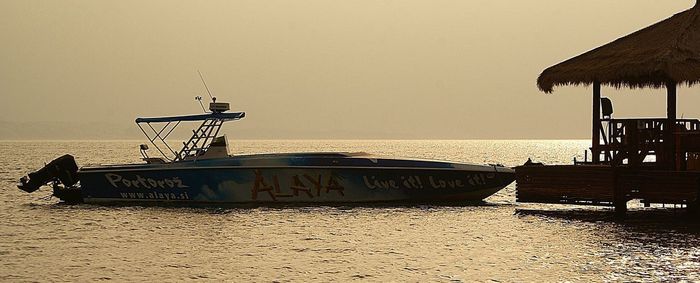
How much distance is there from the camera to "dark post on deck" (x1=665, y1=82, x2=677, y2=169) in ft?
84.2

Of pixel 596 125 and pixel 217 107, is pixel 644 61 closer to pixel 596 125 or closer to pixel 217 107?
pixel 596 125

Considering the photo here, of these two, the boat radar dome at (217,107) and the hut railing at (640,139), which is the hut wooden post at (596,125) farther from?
the boat radar dome at (217,107)

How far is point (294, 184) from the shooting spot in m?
33.7

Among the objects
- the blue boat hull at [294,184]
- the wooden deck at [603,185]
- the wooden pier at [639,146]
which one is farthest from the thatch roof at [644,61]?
the blue boat hull at [294,184]

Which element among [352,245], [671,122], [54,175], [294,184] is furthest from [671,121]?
[54,175]

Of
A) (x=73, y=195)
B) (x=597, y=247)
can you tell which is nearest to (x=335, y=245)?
(x=597, y=247)

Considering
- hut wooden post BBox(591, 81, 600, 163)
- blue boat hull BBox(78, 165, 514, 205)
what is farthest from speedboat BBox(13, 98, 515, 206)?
hut wooden post BBox(591, 81, 600, 163)

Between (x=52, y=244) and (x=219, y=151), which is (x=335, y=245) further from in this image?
(x=219, y=151)

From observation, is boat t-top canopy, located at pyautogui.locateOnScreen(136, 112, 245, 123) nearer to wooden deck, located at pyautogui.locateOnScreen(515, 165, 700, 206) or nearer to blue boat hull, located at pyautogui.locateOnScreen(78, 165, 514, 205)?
blue boat hull, located at pyautogui.locateOnScreen(78, 165, 514, 205)

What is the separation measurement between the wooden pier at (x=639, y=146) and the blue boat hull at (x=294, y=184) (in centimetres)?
652

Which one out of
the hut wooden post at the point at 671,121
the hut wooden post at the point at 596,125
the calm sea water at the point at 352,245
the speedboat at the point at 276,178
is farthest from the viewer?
the speedboat at the point at 276,178

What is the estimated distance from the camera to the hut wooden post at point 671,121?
84.2 feet

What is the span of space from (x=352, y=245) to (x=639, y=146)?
7922 mm

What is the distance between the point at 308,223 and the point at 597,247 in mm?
9711
